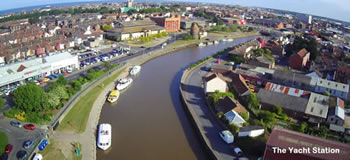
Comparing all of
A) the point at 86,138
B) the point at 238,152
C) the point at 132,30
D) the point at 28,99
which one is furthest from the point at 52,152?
the point at 132,30

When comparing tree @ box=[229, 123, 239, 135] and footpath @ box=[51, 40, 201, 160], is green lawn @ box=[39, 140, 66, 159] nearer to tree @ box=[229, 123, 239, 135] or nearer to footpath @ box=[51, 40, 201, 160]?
footpath @ box=[51, 40, 201, 160]

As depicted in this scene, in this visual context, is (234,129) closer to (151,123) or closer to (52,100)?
(151,123)

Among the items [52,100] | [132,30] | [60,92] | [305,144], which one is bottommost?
[305,144]

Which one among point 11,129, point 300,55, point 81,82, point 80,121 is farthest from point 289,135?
point 300,55

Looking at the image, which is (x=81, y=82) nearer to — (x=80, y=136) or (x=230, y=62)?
(x=80, y=136)

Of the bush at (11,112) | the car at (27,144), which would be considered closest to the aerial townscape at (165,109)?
the bush at (11,112)
